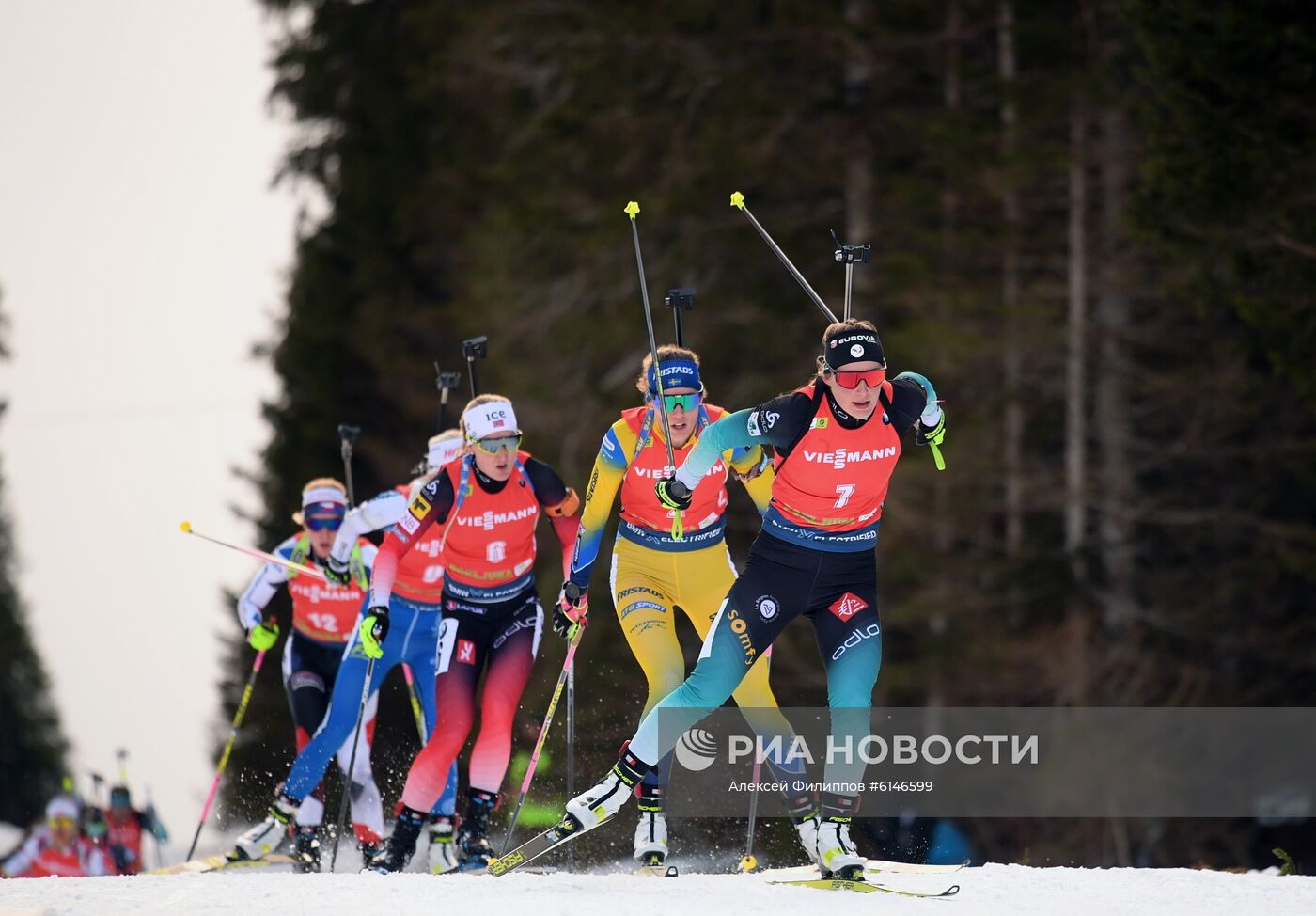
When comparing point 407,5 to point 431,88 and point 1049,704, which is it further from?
point 1049,704

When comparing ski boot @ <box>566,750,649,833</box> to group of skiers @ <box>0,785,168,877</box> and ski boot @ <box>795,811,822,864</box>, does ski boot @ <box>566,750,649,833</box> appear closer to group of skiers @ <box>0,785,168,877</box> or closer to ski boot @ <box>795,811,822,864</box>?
ski boot @ <box>795,811,822,864</box>

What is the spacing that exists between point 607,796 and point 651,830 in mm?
803

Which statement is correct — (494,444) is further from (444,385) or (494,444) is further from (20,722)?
(20,722)

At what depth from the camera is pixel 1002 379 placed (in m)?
19.7

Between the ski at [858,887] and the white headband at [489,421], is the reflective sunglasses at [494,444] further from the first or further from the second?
the ski at [858,887]

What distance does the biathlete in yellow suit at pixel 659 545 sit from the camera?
27.9 ft

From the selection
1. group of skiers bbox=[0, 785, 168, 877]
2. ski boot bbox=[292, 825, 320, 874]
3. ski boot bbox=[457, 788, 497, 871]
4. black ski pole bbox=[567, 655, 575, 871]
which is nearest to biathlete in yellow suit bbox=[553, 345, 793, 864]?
black ski pole bbox=[567, 655, 575, 871]

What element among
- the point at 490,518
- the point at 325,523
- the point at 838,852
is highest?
the point at 325,523

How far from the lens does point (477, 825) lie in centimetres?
920

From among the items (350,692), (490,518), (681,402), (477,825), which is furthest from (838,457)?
(350,692)

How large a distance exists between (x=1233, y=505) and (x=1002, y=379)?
2777mm

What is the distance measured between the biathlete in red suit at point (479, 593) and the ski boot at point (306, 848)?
1.40 metres

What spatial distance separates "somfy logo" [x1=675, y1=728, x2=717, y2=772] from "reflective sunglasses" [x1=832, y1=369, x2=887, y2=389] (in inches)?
104

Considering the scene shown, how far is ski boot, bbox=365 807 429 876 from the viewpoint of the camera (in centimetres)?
901
